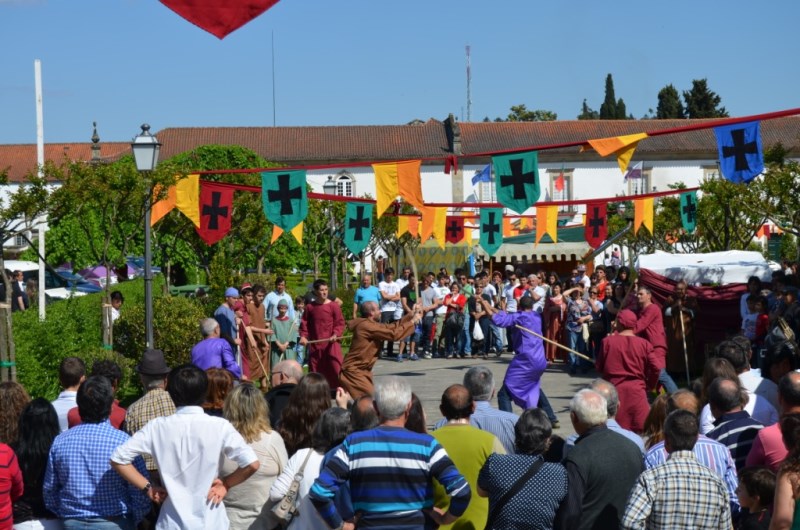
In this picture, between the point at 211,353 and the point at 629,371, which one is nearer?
the point at 629,371

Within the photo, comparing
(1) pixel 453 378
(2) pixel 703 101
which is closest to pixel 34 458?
(1) pixel 453 378

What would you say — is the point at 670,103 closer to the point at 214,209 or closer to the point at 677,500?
the point at 214,209

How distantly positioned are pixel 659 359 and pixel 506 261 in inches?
1098

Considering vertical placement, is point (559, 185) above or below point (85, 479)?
above

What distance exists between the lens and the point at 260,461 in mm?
6086

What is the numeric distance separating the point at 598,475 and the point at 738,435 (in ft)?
4.17

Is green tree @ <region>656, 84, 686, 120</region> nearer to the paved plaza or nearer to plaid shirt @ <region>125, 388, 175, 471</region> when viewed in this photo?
the paved plaza

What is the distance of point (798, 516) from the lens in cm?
446

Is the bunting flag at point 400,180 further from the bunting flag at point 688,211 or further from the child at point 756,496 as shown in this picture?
the child at point 756,496

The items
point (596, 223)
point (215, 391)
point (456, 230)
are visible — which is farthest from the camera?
point (456, 230)

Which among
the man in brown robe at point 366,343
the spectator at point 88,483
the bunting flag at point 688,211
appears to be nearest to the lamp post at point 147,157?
the man in brown robe at point 366,343

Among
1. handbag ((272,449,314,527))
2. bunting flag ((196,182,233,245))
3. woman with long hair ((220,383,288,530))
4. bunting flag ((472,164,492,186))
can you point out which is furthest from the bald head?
bunting flag ((472,164,492,186))

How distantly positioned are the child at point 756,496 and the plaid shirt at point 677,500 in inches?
5.4

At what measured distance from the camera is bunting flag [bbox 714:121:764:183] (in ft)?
42.8
